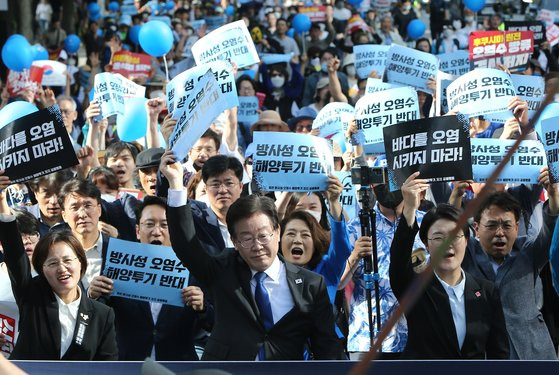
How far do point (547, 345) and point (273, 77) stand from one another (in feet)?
31.4

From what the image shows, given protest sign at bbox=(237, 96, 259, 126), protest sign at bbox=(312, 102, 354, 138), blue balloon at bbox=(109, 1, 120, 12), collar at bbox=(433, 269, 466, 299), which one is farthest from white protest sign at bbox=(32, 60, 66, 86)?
blue balloon at bbox=(109, 1, 120, 12)

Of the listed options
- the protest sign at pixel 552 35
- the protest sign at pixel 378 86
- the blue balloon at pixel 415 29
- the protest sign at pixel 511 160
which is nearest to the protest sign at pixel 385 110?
the protest sign at pixel 511 160

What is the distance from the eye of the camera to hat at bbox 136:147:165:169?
7.25 m

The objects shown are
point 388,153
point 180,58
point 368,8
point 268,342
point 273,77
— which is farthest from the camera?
point 368,8

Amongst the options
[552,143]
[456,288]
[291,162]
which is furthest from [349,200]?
[456,288]

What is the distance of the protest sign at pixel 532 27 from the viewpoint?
12922 mm

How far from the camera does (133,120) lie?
9.09 m

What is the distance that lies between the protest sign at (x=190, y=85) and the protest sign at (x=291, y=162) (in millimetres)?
329

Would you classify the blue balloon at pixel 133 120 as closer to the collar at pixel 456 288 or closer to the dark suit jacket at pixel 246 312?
the dark suit jacket at pixel 246 312

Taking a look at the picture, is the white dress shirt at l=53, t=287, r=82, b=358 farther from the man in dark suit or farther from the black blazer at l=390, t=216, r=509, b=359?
the black blazer at l=390, t=216, r=509, b=359

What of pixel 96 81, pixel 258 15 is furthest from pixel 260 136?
pixel 258 15

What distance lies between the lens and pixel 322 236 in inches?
237

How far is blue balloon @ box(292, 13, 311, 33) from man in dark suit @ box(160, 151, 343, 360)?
1390 centimetres

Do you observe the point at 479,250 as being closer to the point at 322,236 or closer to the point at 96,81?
the point at 322,236
